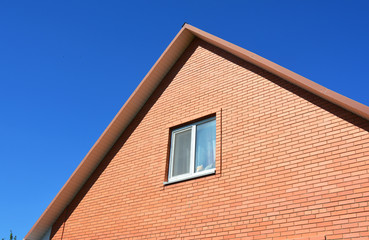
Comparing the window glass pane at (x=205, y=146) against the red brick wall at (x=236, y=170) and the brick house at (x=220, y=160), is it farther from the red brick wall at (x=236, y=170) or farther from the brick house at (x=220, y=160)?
the red brick wall at (x=236, y=170)

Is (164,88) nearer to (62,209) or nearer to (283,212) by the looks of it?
(62,209)

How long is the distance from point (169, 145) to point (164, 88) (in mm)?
1619

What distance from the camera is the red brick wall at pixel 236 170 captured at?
5953mm

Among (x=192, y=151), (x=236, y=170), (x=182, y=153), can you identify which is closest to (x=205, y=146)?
(x=192, y=151)

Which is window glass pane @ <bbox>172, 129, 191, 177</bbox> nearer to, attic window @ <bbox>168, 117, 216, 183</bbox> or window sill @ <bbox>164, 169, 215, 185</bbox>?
attic window @ <bbox>168, 117, 216, 183</bbox>

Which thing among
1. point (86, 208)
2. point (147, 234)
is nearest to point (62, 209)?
Answer: point (86, 208)

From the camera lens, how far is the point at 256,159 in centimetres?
700

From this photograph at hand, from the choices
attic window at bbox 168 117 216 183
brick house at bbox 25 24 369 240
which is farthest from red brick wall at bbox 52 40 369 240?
attic window at bbox 168 117 216 183

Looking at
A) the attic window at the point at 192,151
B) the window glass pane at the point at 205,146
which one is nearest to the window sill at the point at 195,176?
the attic window at the point at 192,151

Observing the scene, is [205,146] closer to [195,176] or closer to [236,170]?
[195,176]

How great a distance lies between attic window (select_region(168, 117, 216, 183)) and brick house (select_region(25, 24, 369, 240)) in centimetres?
2

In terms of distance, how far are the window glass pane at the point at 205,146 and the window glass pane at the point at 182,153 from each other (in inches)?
9.8

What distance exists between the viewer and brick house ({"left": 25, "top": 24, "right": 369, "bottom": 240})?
6027mm

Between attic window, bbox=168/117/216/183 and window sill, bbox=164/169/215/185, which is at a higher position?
attic window, bbox=168/117/216/183
